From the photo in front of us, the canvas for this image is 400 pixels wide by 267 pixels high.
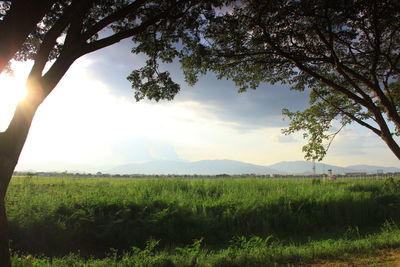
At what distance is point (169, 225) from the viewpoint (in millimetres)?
13469

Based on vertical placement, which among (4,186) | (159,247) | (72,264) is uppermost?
(4,186)

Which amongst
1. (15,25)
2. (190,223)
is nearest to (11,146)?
(15,25)

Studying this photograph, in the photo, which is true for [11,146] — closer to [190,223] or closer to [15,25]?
[15,25]

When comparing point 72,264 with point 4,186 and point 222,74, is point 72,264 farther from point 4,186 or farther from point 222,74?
point 222,74

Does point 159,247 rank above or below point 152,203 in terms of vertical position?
below

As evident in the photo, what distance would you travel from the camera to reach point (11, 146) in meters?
5.20

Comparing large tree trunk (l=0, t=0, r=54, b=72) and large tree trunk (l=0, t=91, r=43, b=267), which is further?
large tree trunk (l=0, t=91, r=43, b=267)

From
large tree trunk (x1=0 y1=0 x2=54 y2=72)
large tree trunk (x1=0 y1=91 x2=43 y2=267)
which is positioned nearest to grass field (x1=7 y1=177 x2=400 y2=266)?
large tree trunk (x1=0 y1=91 x2=43 y2=267)

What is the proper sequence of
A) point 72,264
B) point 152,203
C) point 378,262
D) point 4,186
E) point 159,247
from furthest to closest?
point 152,203 → point 159,247 → point 72,264 → point 378,262 → point 4,186

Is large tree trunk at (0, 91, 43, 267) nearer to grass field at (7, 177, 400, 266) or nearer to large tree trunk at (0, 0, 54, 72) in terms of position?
large tree trunk at (0, 0, 54, 72)

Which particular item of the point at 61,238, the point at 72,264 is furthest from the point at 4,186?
the point at 61,238

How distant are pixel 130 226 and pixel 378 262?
9769 millimetres

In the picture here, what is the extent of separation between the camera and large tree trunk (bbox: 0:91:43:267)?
496 centimetres

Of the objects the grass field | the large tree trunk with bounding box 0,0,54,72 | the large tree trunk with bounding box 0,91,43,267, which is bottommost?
the grass field
